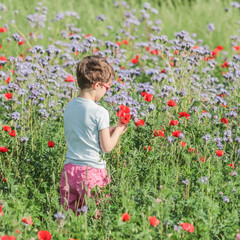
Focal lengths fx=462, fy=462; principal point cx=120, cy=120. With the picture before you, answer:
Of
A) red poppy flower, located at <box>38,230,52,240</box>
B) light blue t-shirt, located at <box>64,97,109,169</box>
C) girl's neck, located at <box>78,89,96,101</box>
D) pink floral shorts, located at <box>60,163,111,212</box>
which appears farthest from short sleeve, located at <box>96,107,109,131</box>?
red poppy flower, located at <box>38,230,52,240</box>

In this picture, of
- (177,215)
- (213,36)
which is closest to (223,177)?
(177,215)

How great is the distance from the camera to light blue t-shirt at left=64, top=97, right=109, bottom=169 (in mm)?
3438

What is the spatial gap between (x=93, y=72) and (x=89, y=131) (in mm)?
445

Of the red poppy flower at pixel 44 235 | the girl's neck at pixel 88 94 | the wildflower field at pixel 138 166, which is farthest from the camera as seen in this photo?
the girl's neck at pixel 88 94

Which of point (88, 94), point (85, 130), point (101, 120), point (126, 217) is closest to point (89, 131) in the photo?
point (85, 130)

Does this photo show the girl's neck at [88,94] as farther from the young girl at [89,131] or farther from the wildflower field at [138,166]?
the wildflower field at [138,166]

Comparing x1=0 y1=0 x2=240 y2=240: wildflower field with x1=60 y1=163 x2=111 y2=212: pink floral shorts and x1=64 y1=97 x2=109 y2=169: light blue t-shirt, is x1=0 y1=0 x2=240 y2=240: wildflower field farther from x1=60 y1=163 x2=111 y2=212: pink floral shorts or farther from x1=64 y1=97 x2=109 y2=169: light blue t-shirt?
x1=64 y1=97 x2=109 y2=169: light blue t-shirt

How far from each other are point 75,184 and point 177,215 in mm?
810

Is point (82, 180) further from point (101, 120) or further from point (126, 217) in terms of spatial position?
point (126, 217)

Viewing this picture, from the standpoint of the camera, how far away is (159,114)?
4.91 meters

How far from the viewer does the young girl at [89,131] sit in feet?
11.3

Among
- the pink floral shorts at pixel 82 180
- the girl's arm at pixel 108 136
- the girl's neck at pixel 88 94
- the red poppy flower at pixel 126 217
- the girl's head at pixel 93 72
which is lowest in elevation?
the red poppy flower at pixel 126 217

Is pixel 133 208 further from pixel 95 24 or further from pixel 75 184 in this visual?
pixel 95 24

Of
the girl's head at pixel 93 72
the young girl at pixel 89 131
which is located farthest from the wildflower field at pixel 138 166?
the girl's head at pixel 93 72
